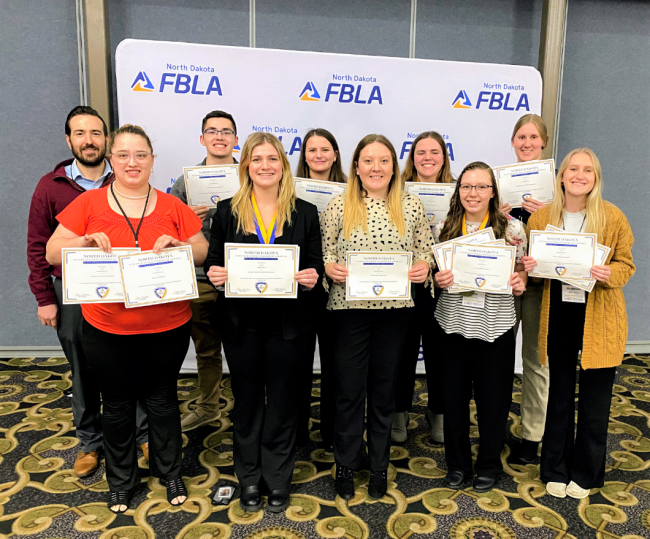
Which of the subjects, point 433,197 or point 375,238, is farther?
point 433,197

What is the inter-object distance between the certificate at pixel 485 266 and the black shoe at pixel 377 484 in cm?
102

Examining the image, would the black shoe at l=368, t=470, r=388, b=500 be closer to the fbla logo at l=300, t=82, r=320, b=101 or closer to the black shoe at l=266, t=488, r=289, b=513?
the black shoe at l=266, t=488, r=289, b=513

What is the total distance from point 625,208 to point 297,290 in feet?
12.7

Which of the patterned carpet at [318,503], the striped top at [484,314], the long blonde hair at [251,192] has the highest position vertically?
the long blonde hair at [251,192]

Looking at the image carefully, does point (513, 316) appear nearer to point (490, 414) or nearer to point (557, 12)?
point (490, 414)

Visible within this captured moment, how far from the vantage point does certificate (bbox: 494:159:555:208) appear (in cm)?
255

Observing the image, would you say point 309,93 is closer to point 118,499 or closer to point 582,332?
point 582,332

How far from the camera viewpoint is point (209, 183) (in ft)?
8.11

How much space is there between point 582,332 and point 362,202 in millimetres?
1208

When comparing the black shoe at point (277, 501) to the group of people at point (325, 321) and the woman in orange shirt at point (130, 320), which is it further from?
the woman in orange shirt at point (130, 320)

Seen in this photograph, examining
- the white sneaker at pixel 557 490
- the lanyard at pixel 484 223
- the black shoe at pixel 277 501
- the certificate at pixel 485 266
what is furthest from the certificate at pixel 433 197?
the black shoe at pixel 277 501

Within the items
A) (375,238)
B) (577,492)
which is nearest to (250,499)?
(375,238)

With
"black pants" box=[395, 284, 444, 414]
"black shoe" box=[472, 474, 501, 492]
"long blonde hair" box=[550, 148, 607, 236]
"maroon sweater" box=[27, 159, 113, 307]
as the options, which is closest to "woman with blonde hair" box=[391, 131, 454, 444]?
"black pants" box=[395, 284, 444, 414]

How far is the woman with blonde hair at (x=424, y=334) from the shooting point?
8.33 ft
